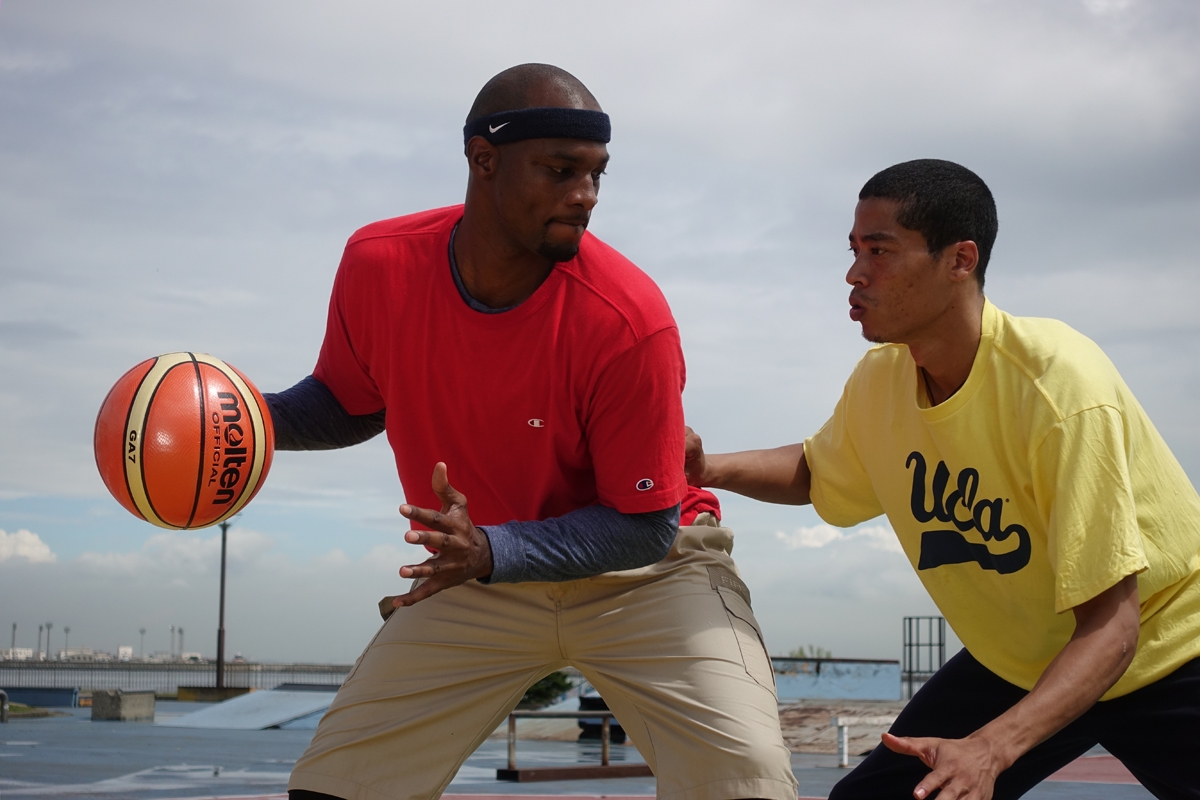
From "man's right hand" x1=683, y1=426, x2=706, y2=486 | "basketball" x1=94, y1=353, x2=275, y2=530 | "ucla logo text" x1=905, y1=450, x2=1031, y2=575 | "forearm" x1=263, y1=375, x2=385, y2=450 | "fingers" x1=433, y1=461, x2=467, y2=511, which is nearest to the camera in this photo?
"fingers" x1=433, y1=461, x2=467, y2=511

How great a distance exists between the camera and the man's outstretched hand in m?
2.84

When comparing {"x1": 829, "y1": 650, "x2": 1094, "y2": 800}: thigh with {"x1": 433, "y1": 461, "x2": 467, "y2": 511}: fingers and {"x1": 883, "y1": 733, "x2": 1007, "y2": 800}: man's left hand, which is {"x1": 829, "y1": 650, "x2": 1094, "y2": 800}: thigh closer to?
{"x1": 883, "y1": 733, "x2": 1007, "y2": 800}: man's left hand

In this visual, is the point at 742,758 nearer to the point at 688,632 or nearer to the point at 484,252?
the point at 688,632

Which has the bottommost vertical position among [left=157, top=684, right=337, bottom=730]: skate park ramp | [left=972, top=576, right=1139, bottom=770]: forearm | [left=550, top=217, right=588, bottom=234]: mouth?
[left=157, top=684, right=337, bottom=730]: skate park ramp

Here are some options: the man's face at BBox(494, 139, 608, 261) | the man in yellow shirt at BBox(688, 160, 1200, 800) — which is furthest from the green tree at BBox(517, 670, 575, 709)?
the man's face at BBox(494, 139, 608, 261)

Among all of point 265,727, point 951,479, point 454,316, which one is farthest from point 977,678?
point 265,727

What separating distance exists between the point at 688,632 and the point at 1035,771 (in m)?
1.21

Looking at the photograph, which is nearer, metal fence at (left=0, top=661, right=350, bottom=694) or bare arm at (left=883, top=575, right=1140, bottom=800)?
bare arm at (left=883, top=575, right=1140, bottom=800)

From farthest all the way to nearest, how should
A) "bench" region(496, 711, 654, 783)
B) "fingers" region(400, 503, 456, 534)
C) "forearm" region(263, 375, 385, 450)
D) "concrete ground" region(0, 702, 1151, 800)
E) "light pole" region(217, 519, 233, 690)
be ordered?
"light pole" region(217, 519, 233, 690) → "bench" region(496, 711, 654, 783) → "concrete ground" region(0, 702, 1151, 800) → "forearm" region(263, 375, 385, 450) → "fingers" region(400, 503, 456, 534)

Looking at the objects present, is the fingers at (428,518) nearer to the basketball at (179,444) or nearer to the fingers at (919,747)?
the basketball at (179,444)

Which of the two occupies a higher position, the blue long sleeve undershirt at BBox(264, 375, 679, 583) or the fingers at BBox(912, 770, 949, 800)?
the blue long sleeve undershirt at BBox(264, 375, 679, 583)

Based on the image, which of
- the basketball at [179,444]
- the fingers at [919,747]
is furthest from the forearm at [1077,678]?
the basketball at [179,444]

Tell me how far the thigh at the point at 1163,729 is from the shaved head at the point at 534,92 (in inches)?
92.3

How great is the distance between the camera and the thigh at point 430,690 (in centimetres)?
342
